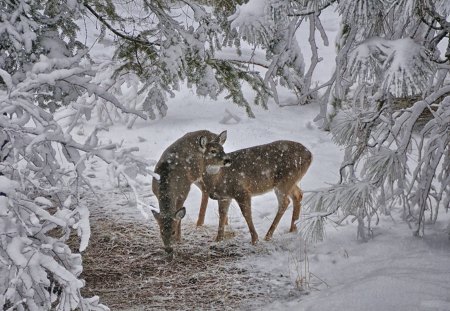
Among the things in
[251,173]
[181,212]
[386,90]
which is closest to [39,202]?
[386,90]

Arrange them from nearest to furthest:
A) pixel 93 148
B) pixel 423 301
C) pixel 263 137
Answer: pixel 93 148 → pixel 423 301 → pixel 263 137

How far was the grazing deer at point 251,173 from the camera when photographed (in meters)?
6.72

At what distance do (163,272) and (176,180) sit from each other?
1.27 metres

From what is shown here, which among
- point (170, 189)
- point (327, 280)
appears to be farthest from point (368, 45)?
point (170, 189)

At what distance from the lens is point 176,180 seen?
6.75 m

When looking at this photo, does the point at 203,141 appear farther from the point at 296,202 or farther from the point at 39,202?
the point at 39,202

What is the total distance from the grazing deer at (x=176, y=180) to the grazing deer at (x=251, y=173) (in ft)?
0.74

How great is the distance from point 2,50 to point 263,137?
604cm

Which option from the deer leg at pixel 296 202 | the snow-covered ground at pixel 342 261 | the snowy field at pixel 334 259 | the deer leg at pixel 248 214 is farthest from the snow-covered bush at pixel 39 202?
the deer leg at pixel 296 202

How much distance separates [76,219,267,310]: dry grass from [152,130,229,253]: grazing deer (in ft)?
0.96

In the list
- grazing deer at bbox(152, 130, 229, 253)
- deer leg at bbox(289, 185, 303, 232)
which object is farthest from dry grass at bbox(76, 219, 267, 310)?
deer leg at bbox(289, 185, 303, 232)

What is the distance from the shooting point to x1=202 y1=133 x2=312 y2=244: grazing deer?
22.0ft

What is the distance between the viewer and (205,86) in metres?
7.35

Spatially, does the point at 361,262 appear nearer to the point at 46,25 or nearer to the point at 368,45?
the point at 368,45
